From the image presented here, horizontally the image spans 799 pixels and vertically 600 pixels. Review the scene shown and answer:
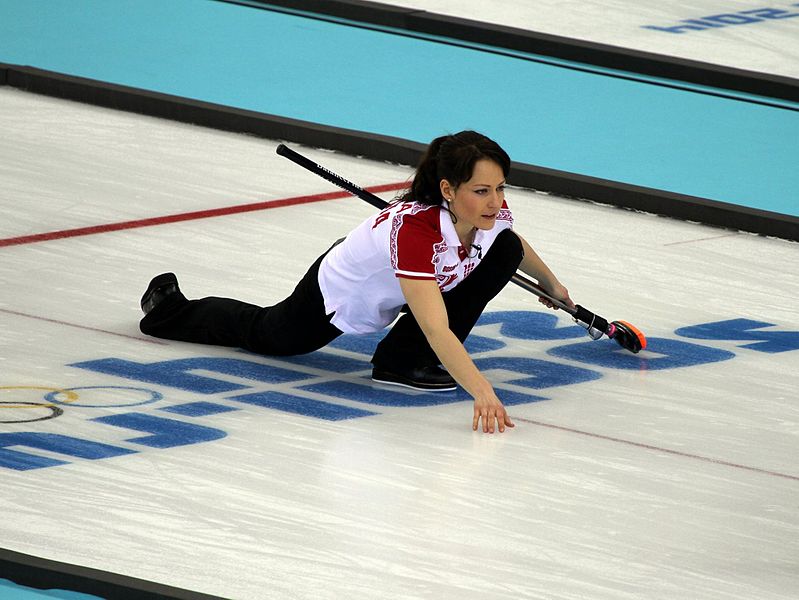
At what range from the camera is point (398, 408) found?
4.45 meters

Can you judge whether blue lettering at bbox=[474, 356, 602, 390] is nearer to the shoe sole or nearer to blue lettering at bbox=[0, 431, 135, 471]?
the shoe sole

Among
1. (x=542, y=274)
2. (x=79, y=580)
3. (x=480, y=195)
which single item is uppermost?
(x=480, y=195)

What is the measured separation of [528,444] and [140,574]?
1.21 m

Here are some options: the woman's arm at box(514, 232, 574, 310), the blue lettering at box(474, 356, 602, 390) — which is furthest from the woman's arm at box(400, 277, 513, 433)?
the woman's arm at box(514, 232, 574, 310)

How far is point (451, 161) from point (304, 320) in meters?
0.60

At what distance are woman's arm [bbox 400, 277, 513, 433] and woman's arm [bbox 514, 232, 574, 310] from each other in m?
0.54

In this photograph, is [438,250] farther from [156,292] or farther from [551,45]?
[551,45]

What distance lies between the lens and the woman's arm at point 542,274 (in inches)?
189

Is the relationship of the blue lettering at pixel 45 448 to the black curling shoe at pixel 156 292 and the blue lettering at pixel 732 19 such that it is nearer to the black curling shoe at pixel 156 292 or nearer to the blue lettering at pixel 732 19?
the black curling shoe at pixel 156 292

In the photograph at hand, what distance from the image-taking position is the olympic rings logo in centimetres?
419

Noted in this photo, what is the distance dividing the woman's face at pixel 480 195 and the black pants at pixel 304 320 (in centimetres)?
24

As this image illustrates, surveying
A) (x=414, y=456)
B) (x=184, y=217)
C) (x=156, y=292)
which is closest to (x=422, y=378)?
(x=414, y=456)

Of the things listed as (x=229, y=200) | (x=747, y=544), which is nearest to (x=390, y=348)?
(x=747, y=544)

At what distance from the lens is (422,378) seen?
459 cm
